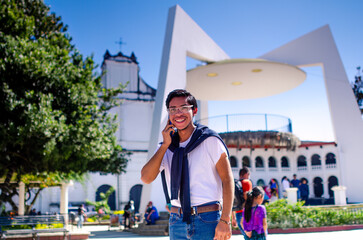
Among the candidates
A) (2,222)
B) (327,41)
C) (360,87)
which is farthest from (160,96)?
(360,87)

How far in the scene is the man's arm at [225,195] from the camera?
2572mm

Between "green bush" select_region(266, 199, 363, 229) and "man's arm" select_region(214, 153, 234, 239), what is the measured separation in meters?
11.3

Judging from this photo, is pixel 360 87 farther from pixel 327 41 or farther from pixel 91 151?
pixel 91 151

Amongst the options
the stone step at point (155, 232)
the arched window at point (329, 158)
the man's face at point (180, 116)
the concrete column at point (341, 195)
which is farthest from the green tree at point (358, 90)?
the man's face at point (180, 116)

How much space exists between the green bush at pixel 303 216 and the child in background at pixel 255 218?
7.96 m

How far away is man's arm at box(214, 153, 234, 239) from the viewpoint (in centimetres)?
257

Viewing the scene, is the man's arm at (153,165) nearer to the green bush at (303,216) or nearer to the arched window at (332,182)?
the green bush at (303,216)

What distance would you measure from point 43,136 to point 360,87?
91.7ft

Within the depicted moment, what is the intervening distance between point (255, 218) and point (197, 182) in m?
3.23

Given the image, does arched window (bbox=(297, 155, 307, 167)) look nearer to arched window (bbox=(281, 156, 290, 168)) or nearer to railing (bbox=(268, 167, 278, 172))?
arched window (bbox=(281, 156, 290, 168))

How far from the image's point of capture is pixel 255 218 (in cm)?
566

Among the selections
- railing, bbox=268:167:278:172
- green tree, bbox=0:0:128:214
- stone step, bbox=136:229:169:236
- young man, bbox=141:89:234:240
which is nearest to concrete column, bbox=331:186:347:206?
stone step, bbox=136:229:169:236

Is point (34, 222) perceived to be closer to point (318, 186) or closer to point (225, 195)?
point (225, 195)

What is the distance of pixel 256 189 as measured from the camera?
5895 mm
